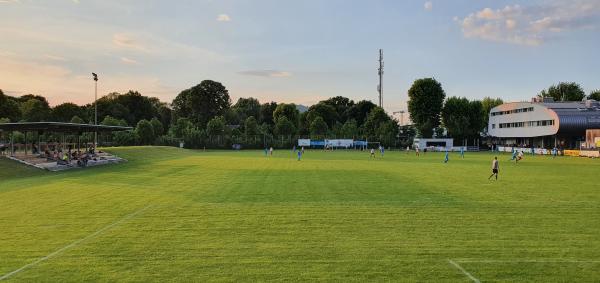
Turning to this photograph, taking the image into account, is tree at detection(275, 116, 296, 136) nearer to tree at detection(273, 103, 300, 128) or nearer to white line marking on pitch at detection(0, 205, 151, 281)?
tree at detection(273, 103, 300, 128)

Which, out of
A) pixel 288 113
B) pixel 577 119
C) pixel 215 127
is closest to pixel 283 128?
pixel 288 113

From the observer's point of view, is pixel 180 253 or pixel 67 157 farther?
pixel 67 157

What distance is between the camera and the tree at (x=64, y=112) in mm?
104312

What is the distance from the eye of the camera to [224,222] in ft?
44.2

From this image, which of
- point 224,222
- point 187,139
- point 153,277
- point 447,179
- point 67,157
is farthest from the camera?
point 187,139

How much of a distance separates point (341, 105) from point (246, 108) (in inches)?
1348

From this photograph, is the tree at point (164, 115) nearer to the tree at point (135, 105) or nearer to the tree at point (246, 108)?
the tree at point (135, 105)

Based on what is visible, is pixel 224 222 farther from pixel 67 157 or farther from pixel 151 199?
pixel 67 157

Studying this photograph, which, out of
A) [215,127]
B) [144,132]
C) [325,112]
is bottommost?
[144,132]

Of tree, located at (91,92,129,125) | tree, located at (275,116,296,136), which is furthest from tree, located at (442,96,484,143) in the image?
tree, located at (91,92,129,125)

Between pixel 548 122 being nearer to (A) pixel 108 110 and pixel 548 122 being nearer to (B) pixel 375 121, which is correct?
(B) pixel 375 121

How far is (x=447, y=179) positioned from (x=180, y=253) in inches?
824

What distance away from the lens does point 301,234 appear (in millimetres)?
11836

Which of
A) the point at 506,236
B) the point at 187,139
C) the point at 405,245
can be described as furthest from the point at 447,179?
the point at 187,139
